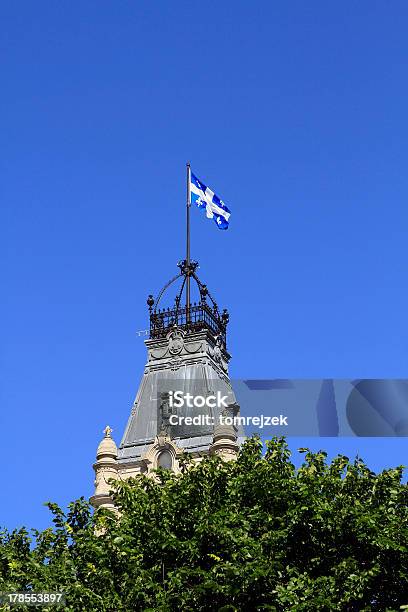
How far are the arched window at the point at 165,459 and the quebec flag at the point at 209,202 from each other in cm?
1816

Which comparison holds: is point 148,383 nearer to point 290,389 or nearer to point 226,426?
point 226,426

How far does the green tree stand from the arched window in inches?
836

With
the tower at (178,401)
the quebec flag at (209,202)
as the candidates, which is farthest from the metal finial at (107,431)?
the quebec flag at (209,202)

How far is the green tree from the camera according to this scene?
1367 inches

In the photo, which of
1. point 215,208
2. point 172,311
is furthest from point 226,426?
point 215,208

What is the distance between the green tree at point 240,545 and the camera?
34719 mm

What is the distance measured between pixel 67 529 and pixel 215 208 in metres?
38.1

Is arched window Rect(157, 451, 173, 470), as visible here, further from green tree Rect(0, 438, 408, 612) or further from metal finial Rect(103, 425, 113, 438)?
green tree Rect(0, 438, 408, 612)

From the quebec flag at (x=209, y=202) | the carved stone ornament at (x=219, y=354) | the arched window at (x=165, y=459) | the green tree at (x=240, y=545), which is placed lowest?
the green tree at (x=240, y=545)

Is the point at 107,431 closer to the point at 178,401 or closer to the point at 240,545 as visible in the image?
the point at 178,401

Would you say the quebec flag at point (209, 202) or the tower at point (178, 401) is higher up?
the quebec flag at point (209, 202)

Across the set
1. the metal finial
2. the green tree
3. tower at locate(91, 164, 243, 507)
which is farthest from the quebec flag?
the green tree

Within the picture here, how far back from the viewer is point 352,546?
1432 inches

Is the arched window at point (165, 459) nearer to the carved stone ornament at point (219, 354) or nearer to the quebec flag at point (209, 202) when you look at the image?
the carved stone ornament at point (219, 354)
